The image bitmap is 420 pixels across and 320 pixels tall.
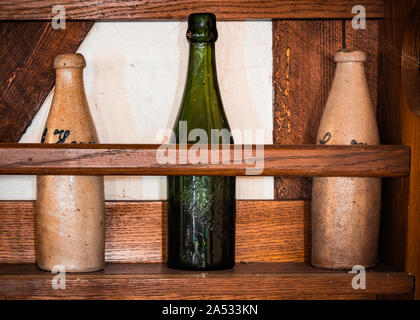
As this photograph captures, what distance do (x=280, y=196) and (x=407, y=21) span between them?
0.31 meters

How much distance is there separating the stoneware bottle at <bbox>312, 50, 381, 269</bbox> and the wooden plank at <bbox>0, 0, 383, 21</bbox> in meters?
0.11

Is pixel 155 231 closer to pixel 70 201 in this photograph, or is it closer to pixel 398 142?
pixel 70 201

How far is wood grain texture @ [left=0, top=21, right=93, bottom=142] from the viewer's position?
0.89 m

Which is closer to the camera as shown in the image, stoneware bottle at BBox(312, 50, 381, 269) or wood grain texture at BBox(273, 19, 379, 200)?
stoneware bottle at BBox(312, 50, 381, 269)

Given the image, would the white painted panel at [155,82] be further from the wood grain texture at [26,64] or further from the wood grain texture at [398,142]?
the wood grain texture at [398,142]

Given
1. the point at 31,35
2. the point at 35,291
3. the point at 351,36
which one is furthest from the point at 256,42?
the point at 35,291

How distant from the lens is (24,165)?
0.71m

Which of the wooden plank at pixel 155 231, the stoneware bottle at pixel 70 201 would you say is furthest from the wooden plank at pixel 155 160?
the wooden plank at pixel 155 231

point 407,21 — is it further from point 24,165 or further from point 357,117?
point 24,165

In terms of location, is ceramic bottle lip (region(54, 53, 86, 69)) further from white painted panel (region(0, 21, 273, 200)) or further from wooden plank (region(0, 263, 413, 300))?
wooden plank (region(0, 263, 413, 300))

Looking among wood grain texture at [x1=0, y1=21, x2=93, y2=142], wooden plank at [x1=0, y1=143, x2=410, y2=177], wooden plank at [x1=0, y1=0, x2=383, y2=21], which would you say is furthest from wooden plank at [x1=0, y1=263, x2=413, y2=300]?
wooden plank at [x1=0, y1=0, x2=383, y2=21]

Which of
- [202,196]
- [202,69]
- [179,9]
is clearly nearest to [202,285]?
[202,196]

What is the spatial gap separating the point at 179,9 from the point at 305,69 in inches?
8.4

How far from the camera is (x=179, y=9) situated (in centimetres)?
88
